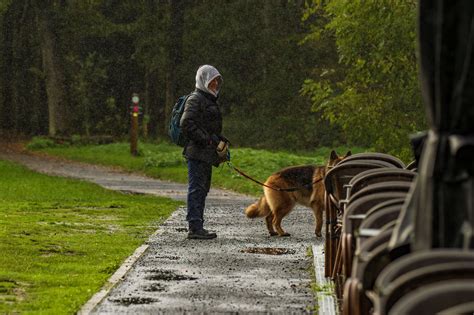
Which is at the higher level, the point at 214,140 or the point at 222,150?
the point at 214,140

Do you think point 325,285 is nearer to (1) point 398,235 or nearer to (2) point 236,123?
(1) point 398,235

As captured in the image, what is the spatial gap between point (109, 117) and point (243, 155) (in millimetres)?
18311

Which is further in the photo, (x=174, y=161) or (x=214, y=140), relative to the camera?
(x=174, y=161)

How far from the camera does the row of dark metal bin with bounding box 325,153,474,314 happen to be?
4.70 metres

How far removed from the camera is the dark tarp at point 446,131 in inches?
224

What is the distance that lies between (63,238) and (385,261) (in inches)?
342

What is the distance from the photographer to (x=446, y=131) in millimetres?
5824

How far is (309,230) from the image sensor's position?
52.5ft

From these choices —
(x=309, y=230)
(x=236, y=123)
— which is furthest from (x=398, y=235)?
(x=236, y=123)

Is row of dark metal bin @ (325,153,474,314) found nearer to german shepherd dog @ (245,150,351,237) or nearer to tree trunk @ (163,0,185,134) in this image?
german shepherd dog @ (245,150,351,237)

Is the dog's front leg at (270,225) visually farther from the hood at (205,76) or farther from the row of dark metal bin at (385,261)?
the row of dark metal bin at (385,261)

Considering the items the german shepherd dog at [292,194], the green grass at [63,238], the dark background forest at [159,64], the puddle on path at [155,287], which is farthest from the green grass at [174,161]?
the puddle on path at [155,287]

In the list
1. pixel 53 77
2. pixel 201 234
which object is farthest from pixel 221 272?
pixel 53 77

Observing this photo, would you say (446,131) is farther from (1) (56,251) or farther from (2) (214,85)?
(2) (214,85)
